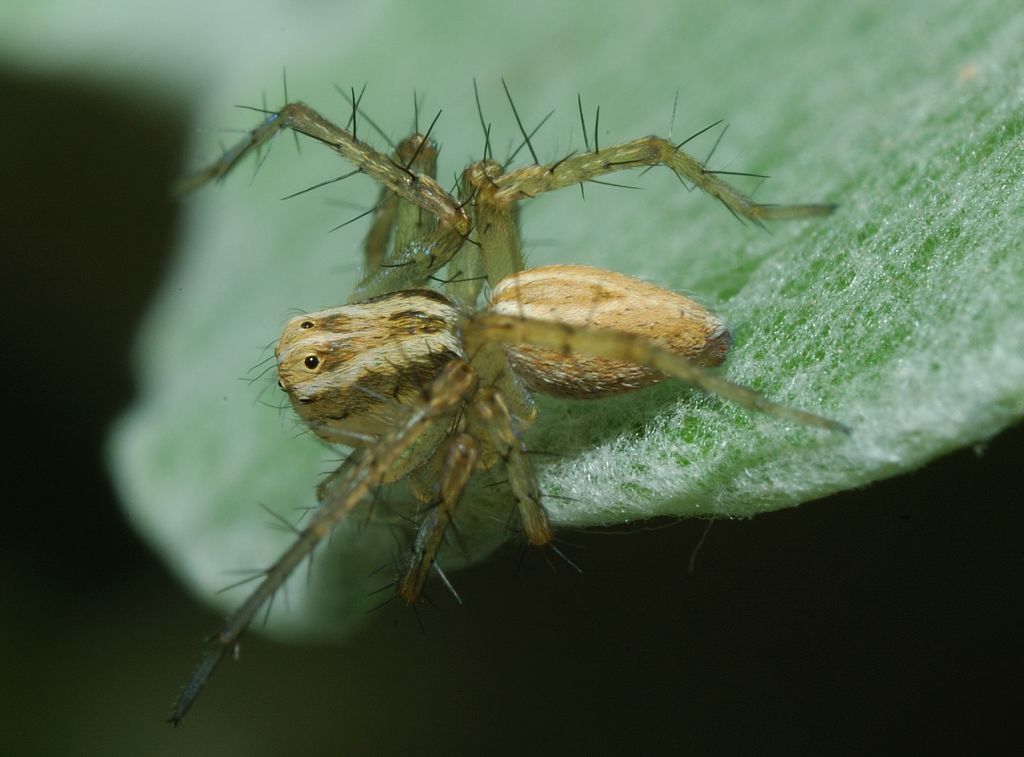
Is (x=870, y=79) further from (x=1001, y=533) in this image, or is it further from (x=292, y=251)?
(x=292, y=251)

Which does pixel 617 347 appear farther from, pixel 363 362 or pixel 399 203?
pixel 399 203

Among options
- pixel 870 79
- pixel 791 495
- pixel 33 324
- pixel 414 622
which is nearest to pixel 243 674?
pixel 414 622

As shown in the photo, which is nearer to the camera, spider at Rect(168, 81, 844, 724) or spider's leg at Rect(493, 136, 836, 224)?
spider at Rect(168, 81, 844, 724)

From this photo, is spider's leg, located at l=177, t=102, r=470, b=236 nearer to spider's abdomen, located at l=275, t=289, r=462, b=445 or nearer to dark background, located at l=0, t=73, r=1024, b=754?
spider's abdomen, located at l=275, t=289, r=462, b=445

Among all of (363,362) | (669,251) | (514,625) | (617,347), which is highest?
(669,251)

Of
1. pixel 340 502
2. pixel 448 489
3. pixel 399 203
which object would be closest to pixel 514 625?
pixel 448 489

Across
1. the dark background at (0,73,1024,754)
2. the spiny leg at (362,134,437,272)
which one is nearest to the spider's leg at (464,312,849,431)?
the dark background at (0,73,1024,754)
